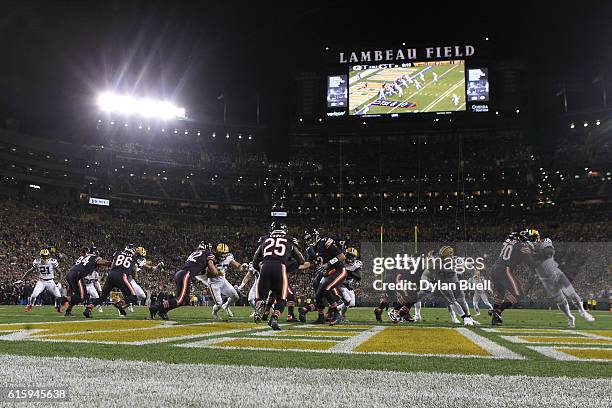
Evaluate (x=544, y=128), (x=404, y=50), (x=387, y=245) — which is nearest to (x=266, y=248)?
(x=387, y=245)

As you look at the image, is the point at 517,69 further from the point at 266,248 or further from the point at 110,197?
the point at 266,248

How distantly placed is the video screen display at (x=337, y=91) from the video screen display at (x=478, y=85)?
1150 centimetres

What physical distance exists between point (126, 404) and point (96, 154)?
5324 cm

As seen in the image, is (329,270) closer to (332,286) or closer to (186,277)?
(332,286)

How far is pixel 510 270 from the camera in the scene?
12.4 m

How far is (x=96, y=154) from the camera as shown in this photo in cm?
5162

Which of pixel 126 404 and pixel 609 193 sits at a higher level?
pixel 609 193

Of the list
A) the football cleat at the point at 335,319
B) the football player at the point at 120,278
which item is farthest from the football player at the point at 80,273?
the football cleat at the point at 335,319

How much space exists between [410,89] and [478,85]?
20.5ft

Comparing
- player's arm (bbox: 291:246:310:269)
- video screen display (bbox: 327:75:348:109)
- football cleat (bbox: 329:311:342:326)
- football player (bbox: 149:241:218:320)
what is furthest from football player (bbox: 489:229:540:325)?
video screen display (bbox: 327:75:348:109)

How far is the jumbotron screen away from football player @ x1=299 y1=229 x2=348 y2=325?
3651cm

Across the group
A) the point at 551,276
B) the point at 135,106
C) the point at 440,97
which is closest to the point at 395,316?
the point at 551,276

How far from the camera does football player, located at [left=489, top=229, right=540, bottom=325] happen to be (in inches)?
478

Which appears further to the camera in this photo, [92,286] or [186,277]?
[92,286]
